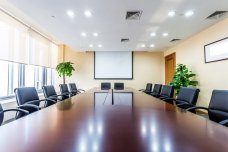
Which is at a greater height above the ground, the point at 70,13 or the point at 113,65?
the point at 70,13

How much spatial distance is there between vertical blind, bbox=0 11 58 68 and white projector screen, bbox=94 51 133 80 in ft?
7.63

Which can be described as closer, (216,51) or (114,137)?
(114,137)

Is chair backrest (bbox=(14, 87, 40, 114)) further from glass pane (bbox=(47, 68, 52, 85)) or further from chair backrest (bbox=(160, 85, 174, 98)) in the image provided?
glass pane (bbox=(47, 68, 52, 85))

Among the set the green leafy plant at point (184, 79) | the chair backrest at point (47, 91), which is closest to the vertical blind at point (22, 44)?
the chair backrest at point (47, 91)

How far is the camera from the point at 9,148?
77 centimetres

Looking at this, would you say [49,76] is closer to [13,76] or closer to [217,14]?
[13,76]

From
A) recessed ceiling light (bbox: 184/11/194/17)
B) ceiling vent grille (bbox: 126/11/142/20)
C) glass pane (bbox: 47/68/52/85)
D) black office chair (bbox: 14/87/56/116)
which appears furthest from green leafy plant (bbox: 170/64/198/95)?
glass pane (bbox: 47/68/52/85)

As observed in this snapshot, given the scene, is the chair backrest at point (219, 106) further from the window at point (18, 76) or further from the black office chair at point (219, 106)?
the window at point (18, 76)

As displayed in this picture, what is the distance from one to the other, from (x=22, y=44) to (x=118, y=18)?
340 centimetres

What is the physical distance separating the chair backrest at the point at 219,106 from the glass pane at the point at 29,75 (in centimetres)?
573

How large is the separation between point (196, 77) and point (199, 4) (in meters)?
2.98

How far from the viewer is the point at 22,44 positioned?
554cm

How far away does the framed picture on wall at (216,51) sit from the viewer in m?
4.34

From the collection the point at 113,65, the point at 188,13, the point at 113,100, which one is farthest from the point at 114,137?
the point at 113,65
